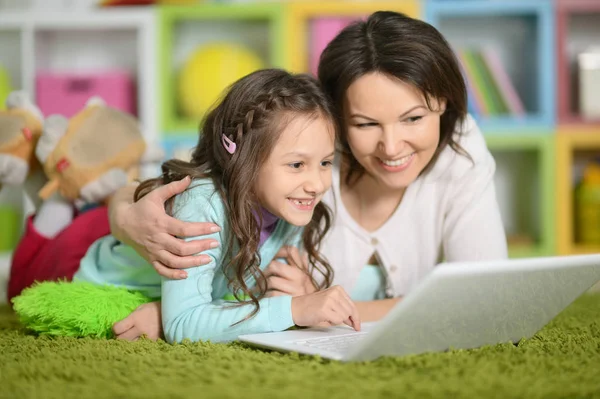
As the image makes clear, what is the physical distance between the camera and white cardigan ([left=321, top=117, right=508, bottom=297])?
5.39 ft

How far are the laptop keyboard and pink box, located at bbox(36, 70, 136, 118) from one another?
174 cm

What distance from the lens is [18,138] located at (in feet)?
6.09

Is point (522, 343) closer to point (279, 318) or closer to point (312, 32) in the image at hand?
point (279, 318)

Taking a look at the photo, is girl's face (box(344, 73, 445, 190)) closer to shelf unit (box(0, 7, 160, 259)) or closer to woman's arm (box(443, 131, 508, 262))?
woman's arm (box(443, 131, 508, 262))

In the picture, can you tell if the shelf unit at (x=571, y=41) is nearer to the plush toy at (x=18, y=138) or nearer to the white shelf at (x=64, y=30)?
the white shelf at (x=64, y=30)

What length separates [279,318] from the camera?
128cm

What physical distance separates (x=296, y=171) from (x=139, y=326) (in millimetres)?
369

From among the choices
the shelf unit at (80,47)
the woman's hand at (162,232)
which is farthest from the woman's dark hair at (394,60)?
the shelf unit at (80,47)

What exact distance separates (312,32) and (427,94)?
1.40m

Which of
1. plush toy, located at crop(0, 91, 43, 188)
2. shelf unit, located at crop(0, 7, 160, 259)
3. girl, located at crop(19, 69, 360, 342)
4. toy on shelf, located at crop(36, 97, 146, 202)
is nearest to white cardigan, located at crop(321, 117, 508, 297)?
girl, located at crop(19, 69, 360, 342)

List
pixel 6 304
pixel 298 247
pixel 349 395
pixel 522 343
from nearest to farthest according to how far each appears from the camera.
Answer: pixel 349 395
pixel 522 343
pixel 298 247
pixel 6 304

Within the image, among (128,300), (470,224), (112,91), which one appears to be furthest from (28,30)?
(470,224)

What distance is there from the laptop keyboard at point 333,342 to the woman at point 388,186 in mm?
240

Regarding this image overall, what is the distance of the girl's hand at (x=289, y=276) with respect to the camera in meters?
1.48
